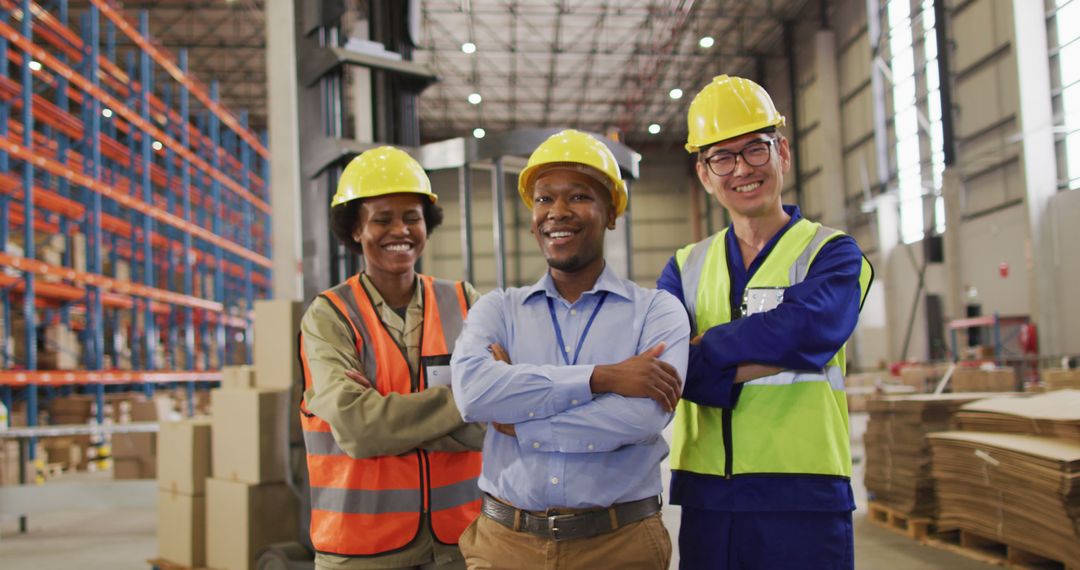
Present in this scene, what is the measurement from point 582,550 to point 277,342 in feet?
12.0

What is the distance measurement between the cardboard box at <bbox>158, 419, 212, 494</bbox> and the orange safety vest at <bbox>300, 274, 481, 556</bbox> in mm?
3092

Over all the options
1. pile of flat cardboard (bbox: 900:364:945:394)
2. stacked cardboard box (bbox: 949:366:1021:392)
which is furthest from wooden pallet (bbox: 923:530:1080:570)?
pile of flat cardboard (bbox: 900:364:945:394)

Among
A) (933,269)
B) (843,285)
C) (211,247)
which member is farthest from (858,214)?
(843,285)

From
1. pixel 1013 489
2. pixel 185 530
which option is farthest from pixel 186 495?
pixel 1013 489

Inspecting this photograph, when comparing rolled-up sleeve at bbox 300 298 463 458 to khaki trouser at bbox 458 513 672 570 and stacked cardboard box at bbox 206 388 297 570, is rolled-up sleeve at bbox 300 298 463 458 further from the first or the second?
stacked cardboard box at bbox 206 388 297 570

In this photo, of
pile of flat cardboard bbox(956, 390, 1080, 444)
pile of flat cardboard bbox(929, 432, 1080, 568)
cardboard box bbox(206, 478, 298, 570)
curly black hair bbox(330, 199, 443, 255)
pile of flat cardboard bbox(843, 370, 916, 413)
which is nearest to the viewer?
curly black hair bbox(330, 199, 443, 255)

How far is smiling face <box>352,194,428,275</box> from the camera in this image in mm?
2906

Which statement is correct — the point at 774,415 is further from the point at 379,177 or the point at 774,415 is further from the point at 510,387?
the point at 379,177

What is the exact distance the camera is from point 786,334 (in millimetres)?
2146

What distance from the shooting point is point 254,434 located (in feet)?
16.0

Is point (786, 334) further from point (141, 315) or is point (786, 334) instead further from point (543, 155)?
point (141, 315)

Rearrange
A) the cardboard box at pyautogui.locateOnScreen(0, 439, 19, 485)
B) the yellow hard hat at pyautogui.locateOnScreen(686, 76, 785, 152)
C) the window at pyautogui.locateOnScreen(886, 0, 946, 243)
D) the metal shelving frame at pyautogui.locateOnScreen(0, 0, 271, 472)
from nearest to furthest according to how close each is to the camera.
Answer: the yellow hard hat at pyautogui.locateOnScreen(686, 76, 785, 152) → the cardboard box at pyautogui.locateOnScreen(0, 439, 19, 485) → the metal shelving frame at pyautogui.locateOnScreen(0, 0, 271, 472) → the window at pyautogui.locateOnScreen(886, 0, 946, 243)

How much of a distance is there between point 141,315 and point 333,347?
16.9 metres

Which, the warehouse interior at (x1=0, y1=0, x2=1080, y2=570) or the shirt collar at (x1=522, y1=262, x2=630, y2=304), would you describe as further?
the warehouse interior at (x1=0, y1=0, x2=1080, y2=570)
